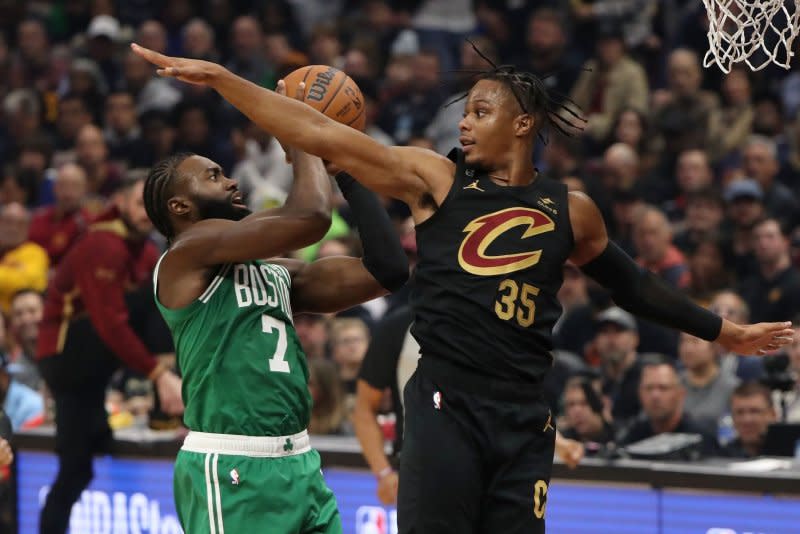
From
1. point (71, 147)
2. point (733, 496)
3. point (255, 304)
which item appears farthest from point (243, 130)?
point (255, 304)

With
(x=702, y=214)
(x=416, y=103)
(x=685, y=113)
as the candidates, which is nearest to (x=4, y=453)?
(x=702, y=214)

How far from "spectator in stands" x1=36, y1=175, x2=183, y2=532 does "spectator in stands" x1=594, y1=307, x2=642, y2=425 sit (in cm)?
277

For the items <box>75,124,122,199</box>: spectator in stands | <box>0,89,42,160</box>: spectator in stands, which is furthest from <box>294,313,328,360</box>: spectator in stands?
<box>0,89,42,160</box>: spectator in stands

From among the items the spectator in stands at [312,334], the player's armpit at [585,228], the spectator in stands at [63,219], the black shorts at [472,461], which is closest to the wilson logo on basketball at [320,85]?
the player's armpit at [585,228]

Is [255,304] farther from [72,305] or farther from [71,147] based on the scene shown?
[71,147]

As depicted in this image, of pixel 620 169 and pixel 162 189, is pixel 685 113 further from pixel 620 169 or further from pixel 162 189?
pixel 162 189

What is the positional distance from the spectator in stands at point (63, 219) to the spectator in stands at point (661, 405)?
5673 millimetres

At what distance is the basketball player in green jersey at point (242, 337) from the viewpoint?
4.68 m

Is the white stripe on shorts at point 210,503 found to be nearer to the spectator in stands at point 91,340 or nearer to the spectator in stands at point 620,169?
the spectator in stands at point 91,340

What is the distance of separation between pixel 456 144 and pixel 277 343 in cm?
739

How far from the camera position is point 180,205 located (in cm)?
484

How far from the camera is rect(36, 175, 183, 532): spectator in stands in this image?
7.62 meters

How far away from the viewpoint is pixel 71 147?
14711 millimetres

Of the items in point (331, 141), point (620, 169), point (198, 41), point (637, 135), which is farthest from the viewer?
point (198, 41)
